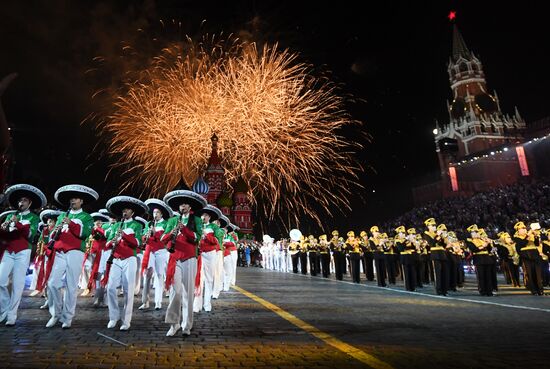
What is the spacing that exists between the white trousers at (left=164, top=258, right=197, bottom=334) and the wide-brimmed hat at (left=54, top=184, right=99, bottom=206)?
8.28ft

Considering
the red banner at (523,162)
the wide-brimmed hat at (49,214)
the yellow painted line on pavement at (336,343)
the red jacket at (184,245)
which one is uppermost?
the red banner at (523,162)

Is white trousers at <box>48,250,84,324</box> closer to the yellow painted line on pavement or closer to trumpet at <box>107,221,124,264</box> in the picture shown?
trumpet at <box>107,221,124,264</box>

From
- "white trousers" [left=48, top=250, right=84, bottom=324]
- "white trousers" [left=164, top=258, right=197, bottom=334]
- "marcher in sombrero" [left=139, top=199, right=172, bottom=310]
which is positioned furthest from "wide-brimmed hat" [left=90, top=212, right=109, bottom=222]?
"white trousers" [left=164, top=258, right=197, bottom=334]

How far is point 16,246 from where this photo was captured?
771 cm

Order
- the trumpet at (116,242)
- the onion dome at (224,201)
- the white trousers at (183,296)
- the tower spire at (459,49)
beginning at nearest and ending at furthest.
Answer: the white trousers at (183,296) → the trumpet at (116,242) → the onion dome at (224,201) → the tower spire at (459,49)

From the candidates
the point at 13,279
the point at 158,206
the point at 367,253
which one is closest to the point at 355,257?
the point at 367,253

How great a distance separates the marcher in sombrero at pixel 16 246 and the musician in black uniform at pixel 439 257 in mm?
12303

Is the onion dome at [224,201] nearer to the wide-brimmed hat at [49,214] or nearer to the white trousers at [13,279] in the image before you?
the wide-brimmed hat at [49,214]

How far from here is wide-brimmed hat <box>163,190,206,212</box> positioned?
725 centimetres

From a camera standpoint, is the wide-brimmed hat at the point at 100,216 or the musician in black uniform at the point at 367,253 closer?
the wide-brimmed hat at the point at 100,216

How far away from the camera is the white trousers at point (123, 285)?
7.33 m

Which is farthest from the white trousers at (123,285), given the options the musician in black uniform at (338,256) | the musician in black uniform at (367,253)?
the musician in black uniform at (338,256)

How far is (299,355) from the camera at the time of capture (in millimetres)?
5312

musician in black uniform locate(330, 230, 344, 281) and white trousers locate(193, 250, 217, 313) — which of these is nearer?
white trousers locate(193, 250, 217, 313)
